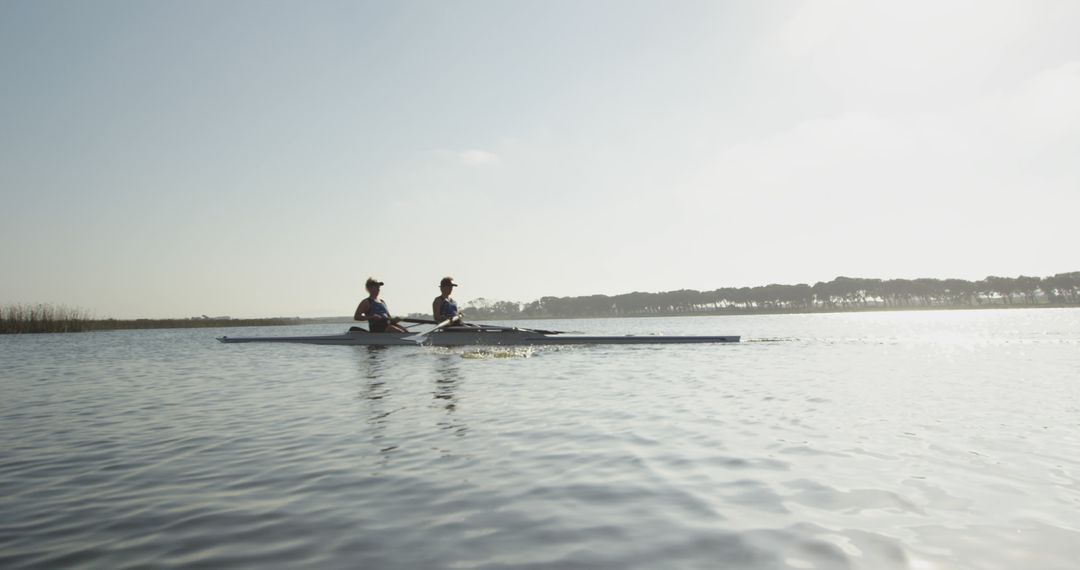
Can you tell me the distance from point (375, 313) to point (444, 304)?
9.10 ft

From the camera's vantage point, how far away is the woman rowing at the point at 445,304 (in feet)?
70.0

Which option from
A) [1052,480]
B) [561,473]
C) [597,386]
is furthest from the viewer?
[597,386]

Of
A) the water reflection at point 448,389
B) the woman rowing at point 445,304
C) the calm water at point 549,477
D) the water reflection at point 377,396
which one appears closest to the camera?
the calm water at point 549,477

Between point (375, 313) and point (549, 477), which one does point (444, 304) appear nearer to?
point (375, 313)

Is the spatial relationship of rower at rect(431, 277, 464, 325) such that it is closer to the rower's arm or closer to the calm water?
the rower's arm

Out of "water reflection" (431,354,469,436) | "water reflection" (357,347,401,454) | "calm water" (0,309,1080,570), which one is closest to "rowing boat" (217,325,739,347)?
"water reflection" (431,354,469,436)

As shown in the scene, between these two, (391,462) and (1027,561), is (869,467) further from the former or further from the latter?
(391,462)

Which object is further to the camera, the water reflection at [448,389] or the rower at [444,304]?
the rower at [444,304]

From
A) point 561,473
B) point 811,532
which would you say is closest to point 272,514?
point 561,473

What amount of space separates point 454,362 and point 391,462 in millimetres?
11196

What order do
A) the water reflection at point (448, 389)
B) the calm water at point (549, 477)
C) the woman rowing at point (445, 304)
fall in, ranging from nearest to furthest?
the calm water at point (549, 477)
the water reflection at point (448, 389)
the woman rowing at point (445, 304)

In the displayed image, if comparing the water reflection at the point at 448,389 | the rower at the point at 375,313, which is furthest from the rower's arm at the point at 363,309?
the water reflection at the point at 448,389

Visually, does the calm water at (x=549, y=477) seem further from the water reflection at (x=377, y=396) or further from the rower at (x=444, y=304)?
the rower at (x=444, y=304)

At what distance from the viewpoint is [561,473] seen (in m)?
5.12
